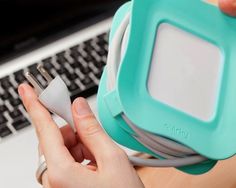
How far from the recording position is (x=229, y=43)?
54 cm

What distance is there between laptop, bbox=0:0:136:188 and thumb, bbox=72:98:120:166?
0.22m

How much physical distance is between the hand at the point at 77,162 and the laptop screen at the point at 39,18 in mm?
298

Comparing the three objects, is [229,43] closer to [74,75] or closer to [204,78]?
[204,78]

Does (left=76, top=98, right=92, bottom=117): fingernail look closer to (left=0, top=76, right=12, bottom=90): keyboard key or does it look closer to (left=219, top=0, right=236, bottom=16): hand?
(left=219, top=0, right=236, bottom=16): hand

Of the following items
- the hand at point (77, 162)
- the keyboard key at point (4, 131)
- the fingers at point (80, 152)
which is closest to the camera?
the hand at point (77, 162)

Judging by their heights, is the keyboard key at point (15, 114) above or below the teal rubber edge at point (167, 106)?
below

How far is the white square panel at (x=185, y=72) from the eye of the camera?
1.71ft

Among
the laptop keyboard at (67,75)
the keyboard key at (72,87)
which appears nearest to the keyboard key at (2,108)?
the laptop keyboard at (67,75)

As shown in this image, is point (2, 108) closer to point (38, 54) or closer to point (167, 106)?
point (38, 54)

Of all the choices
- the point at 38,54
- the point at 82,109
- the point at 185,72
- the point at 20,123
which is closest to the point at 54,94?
the point at 82,109

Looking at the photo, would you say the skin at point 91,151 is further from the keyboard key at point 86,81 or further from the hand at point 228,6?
the keyboard key at point 86,81

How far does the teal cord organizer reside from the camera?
0.51 meters

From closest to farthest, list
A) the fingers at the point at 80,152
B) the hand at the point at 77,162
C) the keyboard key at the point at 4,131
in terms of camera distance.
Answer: the hand at the point at 77,162 < the fingers at the point at 80,152 < the keyboard key at the point at 4,131

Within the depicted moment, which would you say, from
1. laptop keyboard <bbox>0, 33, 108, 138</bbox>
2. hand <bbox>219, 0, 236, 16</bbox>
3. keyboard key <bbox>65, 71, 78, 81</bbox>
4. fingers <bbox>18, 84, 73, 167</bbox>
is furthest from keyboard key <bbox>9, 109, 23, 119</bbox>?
hand <bbox>219, 0, 236, 16</bbox>
